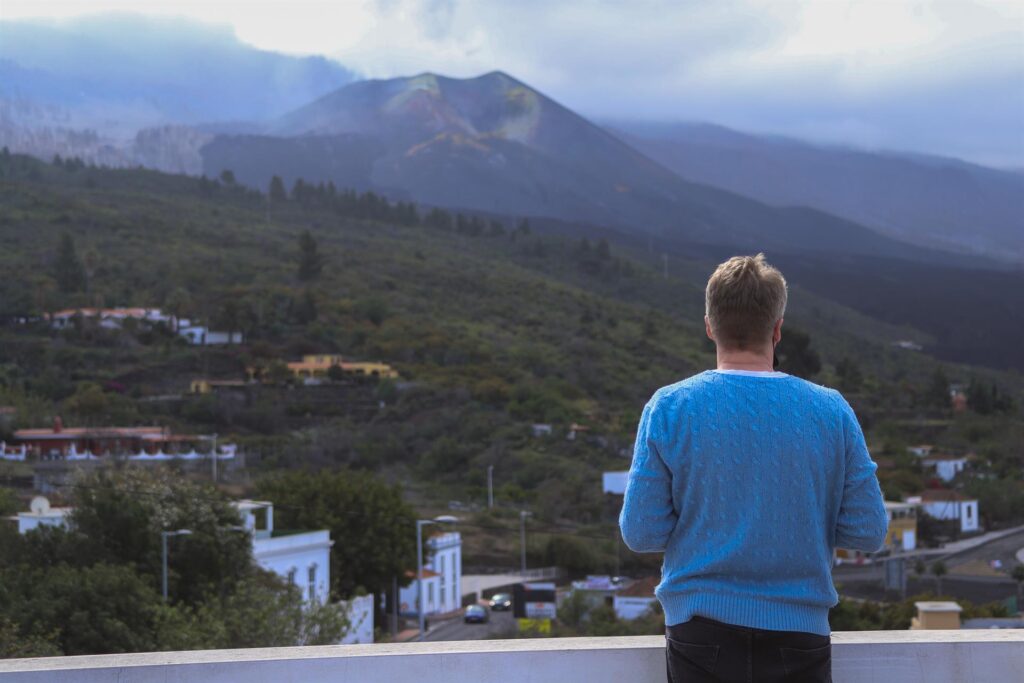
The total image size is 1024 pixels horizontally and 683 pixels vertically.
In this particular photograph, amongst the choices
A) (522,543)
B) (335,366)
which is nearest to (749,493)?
(522,543)

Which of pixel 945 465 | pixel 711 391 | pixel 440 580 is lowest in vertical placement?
pixel 440 580

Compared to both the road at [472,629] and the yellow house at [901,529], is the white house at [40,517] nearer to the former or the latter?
the road at [472,629]

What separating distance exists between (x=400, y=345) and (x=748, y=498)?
219 ft

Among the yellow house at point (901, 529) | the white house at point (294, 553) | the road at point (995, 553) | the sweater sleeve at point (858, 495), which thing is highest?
the sweater sleeve at point (858, 495)

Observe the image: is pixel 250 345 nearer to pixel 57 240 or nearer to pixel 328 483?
pixel 57 240

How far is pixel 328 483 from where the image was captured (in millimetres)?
31797

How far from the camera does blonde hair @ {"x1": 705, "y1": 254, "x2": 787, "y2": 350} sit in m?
2.27

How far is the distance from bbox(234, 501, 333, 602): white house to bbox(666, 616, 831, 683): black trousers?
23.0 m

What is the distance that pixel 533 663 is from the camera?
2.71 m

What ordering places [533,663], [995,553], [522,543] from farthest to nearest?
[995,553]
[522,543]
[533,663]

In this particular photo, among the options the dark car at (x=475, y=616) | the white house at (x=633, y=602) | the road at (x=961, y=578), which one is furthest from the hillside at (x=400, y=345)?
the white house at (x=633, y=602)

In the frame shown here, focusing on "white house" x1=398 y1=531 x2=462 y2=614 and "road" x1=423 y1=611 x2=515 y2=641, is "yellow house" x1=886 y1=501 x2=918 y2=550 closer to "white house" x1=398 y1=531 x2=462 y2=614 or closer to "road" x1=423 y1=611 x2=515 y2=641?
"white house" x1=398 y1=531 x2=462 y2=614

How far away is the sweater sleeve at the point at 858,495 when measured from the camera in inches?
91.1

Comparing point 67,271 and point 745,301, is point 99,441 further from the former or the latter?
point 745,301
